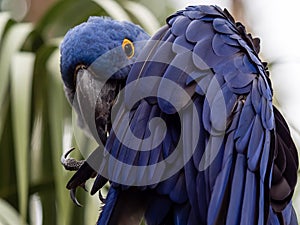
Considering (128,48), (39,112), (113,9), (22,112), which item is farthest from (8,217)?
(113,9)

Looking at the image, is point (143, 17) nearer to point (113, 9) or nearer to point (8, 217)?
point (113, 9)

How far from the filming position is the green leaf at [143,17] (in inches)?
81.1

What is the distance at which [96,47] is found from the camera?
1.71 meters

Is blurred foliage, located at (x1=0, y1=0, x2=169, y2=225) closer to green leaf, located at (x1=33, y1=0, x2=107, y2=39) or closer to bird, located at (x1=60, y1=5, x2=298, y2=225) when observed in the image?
green leaf, located at (x1=33, y1=0, x2=107, y2=39)

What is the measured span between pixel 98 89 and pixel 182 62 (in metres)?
0.27

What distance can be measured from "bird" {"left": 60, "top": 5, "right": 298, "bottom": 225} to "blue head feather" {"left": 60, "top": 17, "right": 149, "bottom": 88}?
0.20 m

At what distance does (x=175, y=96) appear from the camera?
1431mm

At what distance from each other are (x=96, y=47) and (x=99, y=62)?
35mm

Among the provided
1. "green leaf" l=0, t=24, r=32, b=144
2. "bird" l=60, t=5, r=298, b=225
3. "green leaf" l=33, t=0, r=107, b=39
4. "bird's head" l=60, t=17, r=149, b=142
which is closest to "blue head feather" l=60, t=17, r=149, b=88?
"bird's head" l=60, t=17, r=149, b=142

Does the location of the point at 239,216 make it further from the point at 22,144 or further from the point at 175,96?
the point at 22,144

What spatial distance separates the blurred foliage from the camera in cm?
198

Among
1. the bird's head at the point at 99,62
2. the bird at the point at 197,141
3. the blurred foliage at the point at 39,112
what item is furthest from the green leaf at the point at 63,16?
the bird at the point at 197,141

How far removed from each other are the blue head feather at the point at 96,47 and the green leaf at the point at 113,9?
248mm

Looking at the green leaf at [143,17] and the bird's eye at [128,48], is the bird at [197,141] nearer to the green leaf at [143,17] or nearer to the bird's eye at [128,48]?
the bird's eye at [128,48]
